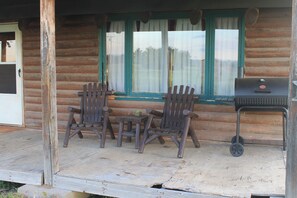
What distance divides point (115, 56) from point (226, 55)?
1735 mm

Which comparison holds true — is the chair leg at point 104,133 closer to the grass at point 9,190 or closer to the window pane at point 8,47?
the grass at point 9,190

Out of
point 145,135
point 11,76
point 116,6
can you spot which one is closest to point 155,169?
point 145,135

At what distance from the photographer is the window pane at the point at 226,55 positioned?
5141mm

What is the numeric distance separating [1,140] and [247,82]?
3629mm

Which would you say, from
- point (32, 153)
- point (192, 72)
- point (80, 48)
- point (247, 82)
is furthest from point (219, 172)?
point (80, 48)

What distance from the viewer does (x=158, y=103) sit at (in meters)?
5.52

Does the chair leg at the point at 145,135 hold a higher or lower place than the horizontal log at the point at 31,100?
lower

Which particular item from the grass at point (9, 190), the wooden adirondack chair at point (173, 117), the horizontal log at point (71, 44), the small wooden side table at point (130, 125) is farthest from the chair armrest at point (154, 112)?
the horizontal log at point (71, 44)

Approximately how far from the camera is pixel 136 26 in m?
5.61

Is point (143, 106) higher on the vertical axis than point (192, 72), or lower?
lower

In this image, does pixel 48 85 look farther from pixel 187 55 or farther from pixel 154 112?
pixel 187 55

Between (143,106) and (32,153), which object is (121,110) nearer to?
(143,106)

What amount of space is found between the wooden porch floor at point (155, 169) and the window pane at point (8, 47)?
79.9 inches

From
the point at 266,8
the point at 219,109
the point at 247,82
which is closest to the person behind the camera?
the point at 247,82
